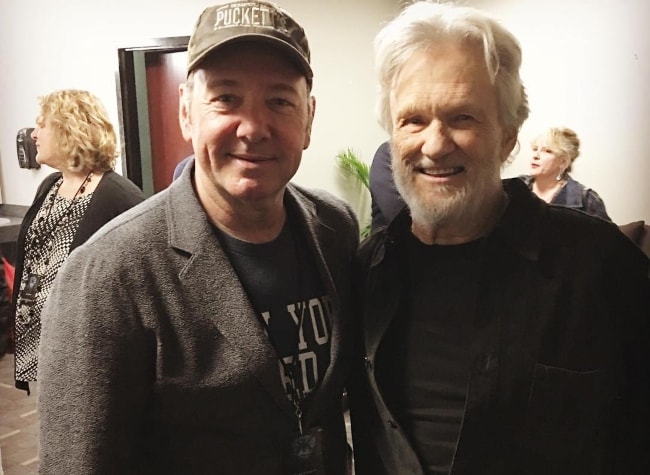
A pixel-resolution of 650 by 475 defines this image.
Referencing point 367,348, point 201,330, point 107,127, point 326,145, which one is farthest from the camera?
point 326,145

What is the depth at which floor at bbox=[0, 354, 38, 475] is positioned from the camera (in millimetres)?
3256

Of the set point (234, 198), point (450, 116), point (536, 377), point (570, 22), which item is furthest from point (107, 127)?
point (570, 22)

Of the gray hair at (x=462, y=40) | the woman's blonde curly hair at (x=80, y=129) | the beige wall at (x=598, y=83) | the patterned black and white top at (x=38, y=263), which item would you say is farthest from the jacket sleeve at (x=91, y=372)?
the beige wall at (x=598, y=83)

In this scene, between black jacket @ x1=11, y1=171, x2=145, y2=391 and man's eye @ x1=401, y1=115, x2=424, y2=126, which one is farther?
black jacket @ x1=11, y1=171, x2=145, y2=391

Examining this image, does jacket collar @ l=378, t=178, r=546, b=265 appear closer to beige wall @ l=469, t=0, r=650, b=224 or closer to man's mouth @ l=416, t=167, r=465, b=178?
man's mouth @ l=416, t=167, r=465, b=178

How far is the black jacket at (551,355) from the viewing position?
4.14 feet

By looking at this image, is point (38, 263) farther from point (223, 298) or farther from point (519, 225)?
point (519, 225)

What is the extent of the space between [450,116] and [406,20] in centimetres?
25

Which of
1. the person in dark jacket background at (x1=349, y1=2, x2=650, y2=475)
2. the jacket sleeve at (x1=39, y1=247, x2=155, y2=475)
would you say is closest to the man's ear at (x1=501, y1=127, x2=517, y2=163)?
the person in dark jacket background at (x1=349, y1=2, x2=650, y2=475)

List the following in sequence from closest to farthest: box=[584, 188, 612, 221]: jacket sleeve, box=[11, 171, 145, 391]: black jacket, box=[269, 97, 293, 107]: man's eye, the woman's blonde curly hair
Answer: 1. box=[269, 97, 293, 107]: man's eye
2. box=[11, 171, 145, 391]: black jacket
3. the woman's blonde curly hair
4. box=[584, 188, 612, 221]: jacket sleeve

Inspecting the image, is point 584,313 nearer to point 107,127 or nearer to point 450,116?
point 450,116

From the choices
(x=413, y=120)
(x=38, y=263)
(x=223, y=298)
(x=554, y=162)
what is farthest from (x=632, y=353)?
(x=554, y=162)

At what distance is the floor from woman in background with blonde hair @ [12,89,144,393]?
1.48 feet

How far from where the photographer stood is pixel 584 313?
1.29m
